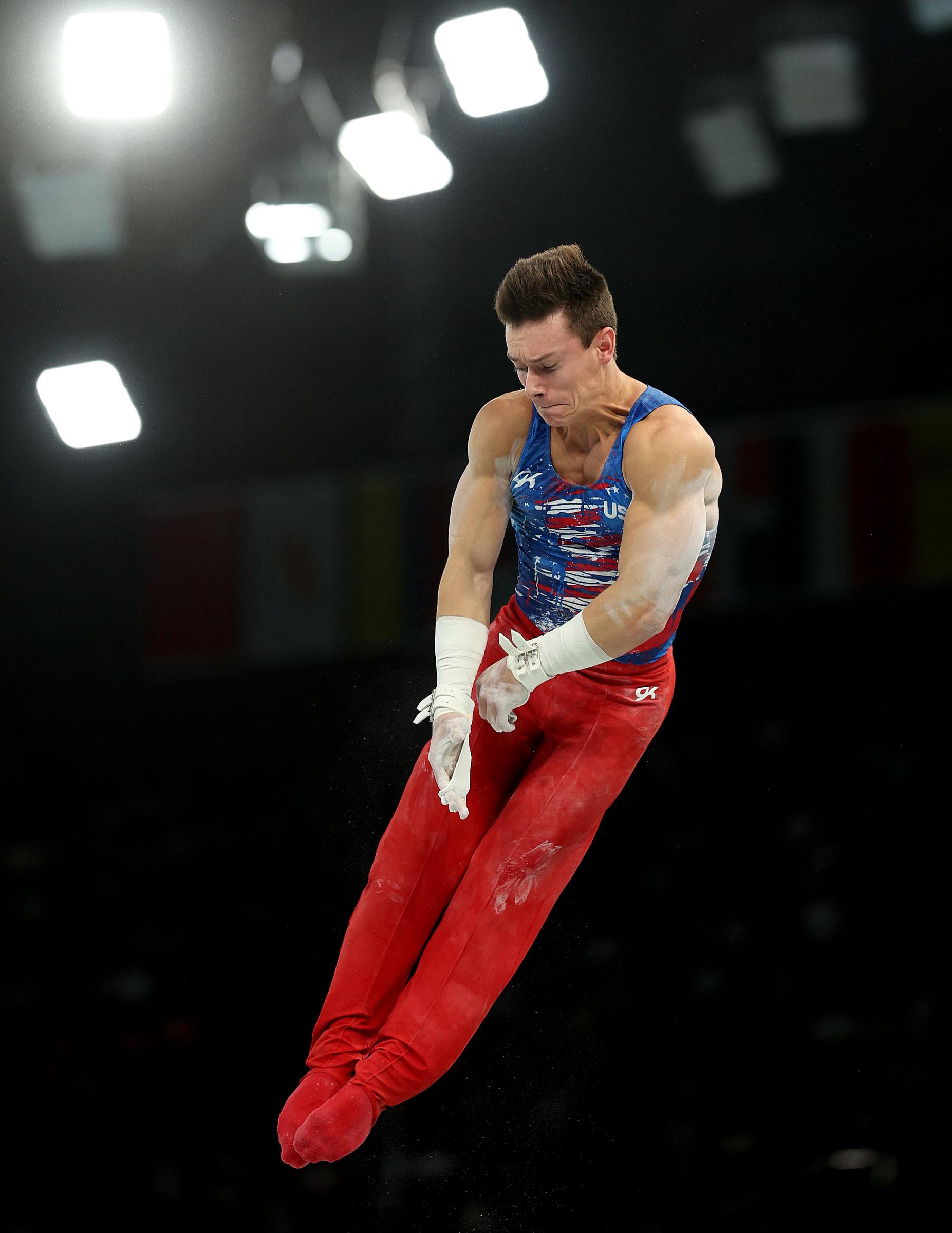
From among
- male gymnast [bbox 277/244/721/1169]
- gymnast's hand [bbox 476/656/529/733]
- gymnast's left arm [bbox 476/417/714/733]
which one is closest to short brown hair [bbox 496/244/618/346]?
male gymnast [bbox 277/244/721/1169]

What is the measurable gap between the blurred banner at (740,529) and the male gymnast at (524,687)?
137 cm

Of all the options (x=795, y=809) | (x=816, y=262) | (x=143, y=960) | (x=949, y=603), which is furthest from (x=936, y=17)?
(x=143, y=960)

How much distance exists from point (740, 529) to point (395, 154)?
68.5 inches

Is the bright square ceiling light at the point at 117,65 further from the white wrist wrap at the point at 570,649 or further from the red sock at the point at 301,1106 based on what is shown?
the red sock at the point at 301,1106

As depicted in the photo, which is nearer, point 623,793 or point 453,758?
point 453,758

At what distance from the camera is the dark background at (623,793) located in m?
4.00

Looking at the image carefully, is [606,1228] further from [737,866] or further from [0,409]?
[0,409]

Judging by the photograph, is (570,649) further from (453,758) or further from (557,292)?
(557,292)

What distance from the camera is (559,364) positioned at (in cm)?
241

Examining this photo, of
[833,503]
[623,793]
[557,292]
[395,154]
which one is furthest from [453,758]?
[395,154]

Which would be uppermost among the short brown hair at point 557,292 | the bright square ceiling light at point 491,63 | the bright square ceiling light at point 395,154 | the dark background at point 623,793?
the bright square ceiling light at point 491,63

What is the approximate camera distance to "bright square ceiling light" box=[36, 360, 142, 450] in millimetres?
4590

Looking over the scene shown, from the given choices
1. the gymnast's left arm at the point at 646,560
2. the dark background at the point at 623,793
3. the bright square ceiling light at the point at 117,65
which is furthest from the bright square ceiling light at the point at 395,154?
the gymnast's left arm at the point at 646,560

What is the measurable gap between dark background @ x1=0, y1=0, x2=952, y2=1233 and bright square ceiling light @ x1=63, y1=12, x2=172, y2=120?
3.4 inches
